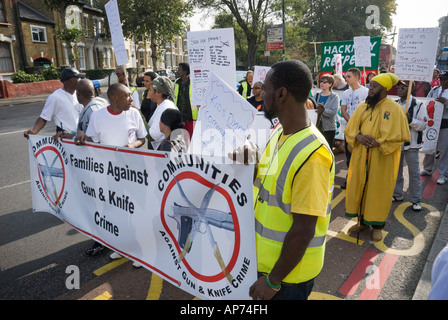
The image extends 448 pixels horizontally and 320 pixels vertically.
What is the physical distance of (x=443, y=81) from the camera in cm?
599

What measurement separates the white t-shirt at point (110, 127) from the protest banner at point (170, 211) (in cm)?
29

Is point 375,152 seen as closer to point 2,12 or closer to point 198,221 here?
point 198,221

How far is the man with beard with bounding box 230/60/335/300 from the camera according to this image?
1510mm

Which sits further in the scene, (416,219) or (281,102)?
(416,219)

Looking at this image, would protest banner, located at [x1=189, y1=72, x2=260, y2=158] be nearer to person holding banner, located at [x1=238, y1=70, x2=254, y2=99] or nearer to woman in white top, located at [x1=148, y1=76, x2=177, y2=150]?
woman in white top, located at [x1=148, y1=76, x2=177, y2=150]

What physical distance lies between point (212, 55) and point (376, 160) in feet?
7.78

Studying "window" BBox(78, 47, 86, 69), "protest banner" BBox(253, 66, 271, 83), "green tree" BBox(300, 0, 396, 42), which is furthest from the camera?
"green tree" BBox(300, 0, 396, 42)

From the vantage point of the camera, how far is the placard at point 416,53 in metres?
4.49

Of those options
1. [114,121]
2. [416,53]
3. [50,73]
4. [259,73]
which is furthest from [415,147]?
[50,73]

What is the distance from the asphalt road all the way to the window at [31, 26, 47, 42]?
27.2 meters

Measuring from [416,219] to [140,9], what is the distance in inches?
1268

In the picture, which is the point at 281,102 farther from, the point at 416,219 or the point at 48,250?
the point at 416,219

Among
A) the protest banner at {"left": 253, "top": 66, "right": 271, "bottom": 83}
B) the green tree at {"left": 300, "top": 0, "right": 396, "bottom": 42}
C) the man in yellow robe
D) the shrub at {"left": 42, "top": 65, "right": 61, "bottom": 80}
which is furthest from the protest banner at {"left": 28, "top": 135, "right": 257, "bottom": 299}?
the green tree at {"left": 300, "top": 0, "right": 396, "bottom": 42}
